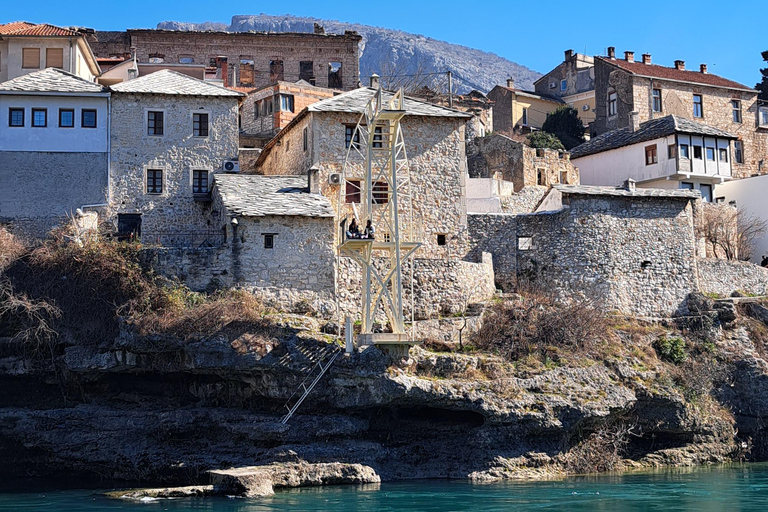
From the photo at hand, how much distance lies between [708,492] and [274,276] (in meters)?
16.9

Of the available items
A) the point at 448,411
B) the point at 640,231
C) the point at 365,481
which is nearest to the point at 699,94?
the point at 640,231

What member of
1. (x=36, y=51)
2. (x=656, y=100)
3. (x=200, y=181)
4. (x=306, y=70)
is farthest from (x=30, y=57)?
(x=656, y=100)

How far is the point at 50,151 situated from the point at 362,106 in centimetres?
1295

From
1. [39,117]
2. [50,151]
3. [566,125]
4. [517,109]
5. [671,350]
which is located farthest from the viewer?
[517,109]

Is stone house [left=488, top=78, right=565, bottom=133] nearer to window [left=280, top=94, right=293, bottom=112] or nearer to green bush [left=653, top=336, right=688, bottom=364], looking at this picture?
window [left=280, top=94, right=293, bottom=112]

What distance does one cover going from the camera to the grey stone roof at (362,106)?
1673 inches

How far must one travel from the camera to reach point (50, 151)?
4284 centimetres

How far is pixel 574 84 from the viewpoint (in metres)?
81.3

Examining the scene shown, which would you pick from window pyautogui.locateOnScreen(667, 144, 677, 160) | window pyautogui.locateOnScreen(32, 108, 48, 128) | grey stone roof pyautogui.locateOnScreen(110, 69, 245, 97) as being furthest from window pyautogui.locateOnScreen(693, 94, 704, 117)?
window pyautogui.locateOnScreen(32, 108, 48, 128)

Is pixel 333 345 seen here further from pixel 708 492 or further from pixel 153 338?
pixel 708 492

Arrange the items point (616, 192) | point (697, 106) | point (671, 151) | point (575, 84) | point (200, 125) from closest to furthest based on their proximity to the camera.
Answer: point (200, 125)
point (616, 192)
point (671, 151)
point (697, 106)
point (575, 84)

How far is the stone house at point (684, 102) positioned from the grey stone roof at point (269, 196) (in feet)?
99.0

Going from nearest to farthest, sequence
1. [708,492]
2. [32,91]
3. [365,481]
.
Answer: [708,492]
[365,481]
[32,91]

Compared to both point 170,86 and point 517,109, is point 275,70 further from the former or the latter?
point 170,86
